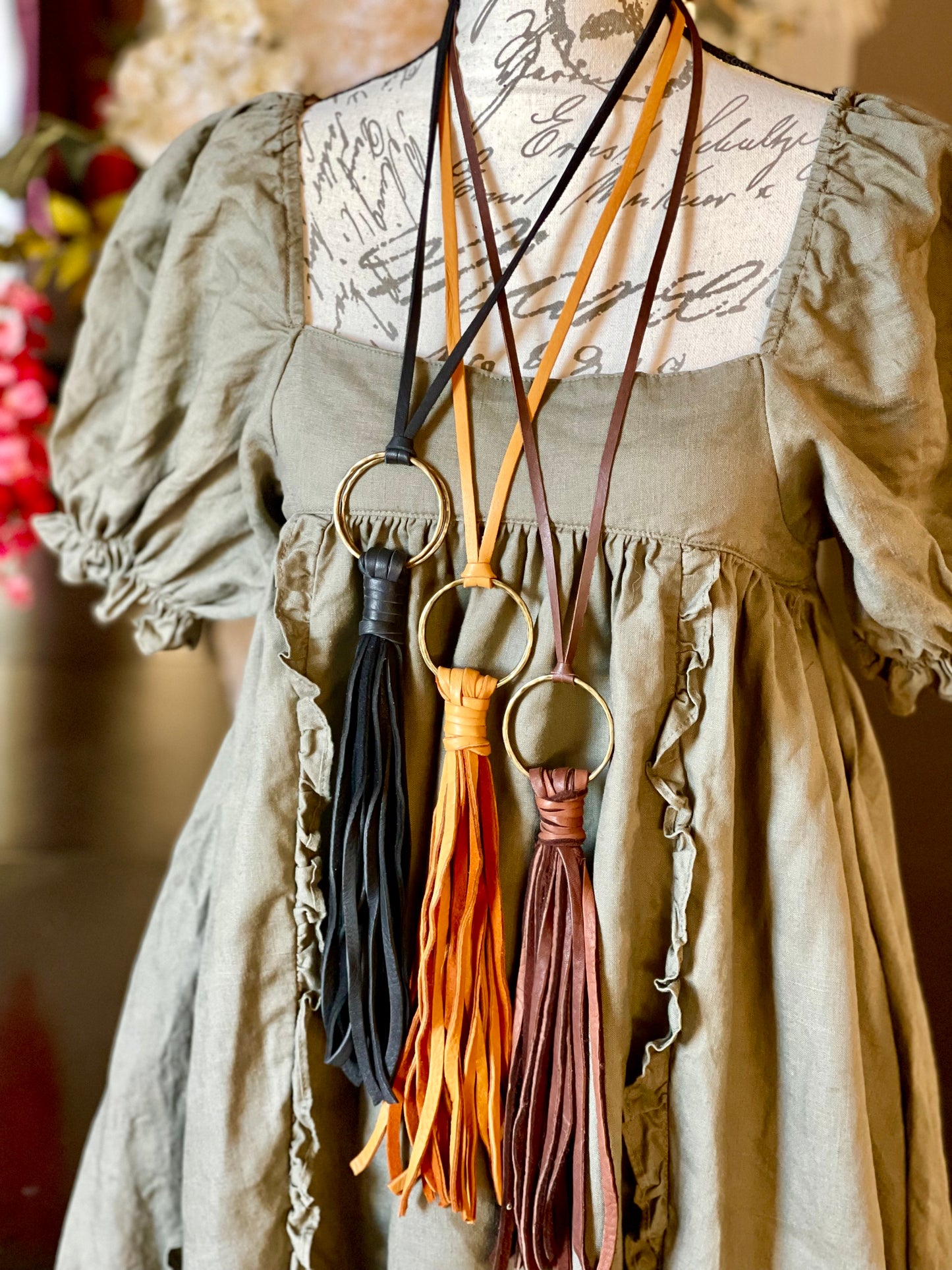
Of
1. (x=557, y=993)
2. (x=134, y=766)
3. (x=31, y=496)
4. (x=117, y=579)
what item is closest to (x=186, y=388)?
(x=117, y=579)

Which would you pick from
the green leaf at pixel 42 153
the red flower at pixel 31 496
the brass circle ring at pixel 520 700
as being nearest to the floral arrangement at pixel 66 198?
the green leaf at pixel 42 153

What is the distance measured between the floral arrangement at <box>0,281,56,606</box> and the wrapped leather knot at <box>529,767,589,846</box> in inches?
25.1

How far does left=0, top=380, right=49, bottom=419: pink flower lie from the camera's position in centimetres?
90

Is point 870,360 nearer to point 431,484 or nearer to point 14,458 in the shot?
point 431,484

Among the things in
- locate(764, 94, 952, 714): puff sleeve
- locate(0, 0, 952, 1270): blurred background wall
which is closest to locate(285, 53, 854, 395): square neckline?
locate(764, 94, 952, 714): puff sleeve

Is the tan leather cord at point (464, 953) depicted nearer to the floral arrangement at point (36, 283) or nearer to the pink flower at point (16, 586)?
the floral arrangement at point (36, 283)

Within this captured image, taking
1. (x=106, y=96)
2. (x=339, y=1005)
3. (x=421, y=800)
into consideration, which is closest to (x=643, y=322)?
(x=421, y=800)

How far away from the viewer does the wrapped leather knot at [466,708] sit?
498 millimetres

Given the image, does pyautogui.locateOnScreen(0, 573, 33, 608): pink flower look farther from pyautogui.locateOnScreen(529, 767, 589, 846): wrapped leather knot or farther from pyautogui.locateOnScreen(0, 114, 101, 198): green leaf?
pyautogui.locateOnScreen(529, 767, 589, 846): wrapped leather knot

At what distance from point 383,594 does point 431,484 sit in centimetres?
7

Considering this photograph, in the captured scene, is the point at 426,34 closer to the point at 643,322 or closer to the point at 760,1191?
the point at 643,322

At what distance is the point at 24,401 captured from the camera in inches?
35.3

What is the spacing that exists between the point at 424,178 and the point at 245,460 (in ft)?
0.64

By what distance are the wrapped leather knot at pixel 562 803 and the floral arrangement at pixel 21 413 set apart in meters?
0.64
